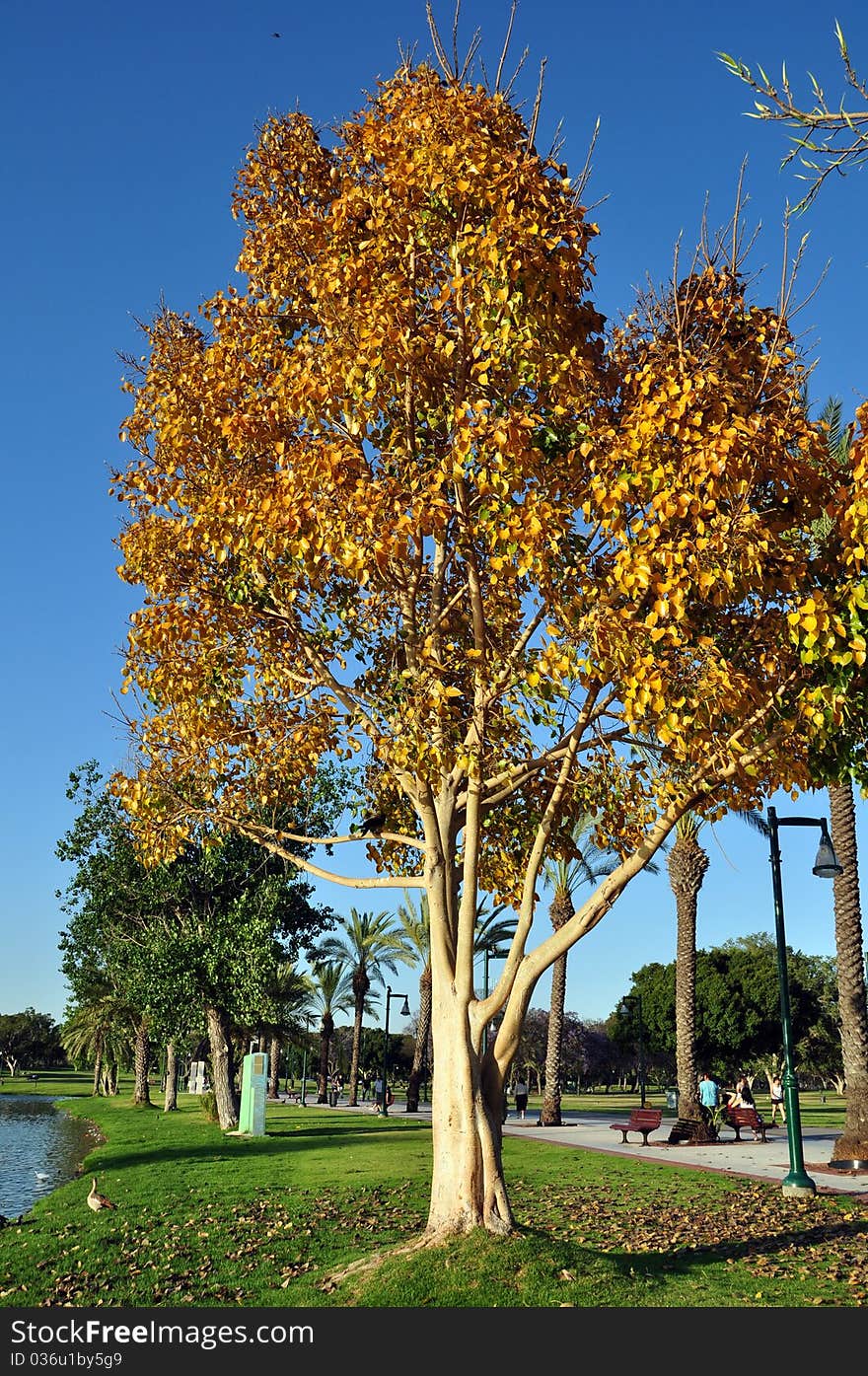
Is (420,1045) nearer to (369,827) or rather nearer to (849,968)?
(849,968)

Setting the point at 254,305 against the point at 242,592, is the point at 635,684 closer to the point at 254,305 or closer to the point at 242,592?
the point at 242,592

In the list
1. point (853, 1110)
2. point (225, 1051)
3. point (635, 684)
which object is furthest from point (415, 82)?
point (225, 1051)

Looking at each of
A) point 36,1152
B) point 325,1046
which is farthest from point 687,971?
point 325,1046

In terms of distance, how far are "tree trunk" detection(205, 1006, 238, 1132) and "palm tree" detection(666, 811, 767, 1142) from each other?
12.1 m

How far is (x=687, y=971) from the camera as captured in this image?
2825cm

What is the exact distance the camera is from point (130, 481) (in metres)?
11.2

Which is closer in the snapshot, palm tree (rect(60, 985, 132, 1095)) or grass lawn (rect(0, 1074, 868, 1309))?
grass lawn (rect(0, 1074, 868, 1309))

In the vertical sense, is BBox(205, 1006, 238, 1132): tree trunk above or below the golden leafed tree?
below

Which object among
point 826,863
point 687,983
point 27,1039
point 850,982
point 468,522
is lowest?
point 27,1039

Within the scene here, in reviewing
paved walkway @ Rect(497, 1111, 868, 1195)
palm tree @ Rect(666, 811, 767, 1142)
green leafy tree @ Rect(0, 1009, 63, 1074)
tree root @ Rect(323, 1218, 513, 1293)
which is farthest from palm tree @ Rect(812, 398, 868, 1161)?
green leafy tree @ Rect(0, 1009, 63, 1074)

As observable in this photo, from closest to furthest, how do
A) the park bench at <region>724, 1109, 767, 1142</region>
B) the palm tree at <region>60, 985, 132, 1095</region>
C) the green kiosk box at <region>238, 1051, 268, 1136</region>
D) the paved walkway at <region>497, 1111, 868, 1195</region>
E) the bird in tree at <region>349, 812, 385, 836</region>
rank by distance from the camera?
the bird in tree at <region>349, 812, 385, 836</region>
the paved walkway at <region>497, 1111, 868, 1195</region>
the park bench at <region>724, 1109, 767, 1142</region>
the green kiosk box at <region>238, 1051, 268, 1136</region>
the palm tree at <region>60, 985, 132, 1095</region>

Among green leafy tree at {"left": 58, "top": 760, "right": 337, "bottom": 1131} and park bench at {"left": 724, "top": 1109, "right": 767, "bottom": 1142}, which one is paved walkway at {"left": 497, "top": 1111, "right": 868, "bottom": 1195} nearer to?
park bench at {"left": 724, "top": 1109, "right": 767, "bottom": 1142}

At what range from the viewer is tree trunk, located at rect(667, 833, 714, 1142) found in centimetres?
2591

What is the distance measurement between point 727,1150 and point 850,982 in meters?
5.29
